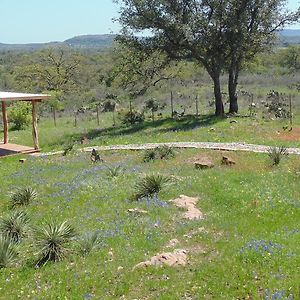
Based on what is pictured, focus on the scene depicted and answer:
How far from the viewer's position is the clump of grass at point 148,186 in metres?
12.2

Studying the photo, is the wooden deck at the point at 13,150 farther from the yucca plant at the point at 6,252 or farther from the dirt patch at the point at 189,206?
the yucca plant at the point at 6,252

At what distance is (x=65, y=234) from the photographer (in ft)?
30.2

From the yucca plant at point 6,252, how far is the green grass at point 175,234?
21cm

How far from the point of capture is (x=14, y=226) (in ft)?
34.0

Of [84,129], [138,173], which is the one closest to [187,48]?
[84,129]

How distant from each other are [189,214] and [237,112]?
19005 mm

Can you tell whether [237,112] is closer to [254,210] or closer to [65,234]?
[254,210]

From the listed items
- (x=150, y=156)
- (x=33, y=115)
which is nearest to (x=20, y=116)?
(x=33, y=115)

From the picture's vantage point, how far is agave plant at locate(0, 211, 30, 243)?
1009cm

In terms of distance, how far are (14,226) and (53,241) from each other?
1.83 m

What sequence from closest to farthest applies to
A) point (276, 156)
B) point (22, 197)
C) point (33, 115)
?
point (22, 197) → point (276, 156) → point (33, 115)

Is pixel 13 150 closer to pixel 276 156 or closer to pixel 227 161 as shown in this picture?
pixel 227 161

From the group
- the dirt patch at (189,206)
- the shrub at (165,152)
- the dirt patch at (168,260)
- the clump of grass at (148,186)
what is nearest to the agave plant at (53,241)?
the dirt patch at (168,260)

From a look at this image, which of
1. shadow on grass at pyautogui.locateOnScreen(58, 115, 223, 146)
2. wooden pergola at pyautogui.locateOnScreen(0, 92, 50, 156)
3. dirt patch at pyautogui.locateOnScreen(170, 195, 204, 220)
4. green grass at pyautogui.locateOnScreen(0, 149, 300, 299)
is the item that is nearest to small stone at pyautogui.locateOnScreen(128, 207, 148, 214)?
green grass at pyautogui.locateOnScreen(0, 149, 300, 299)
